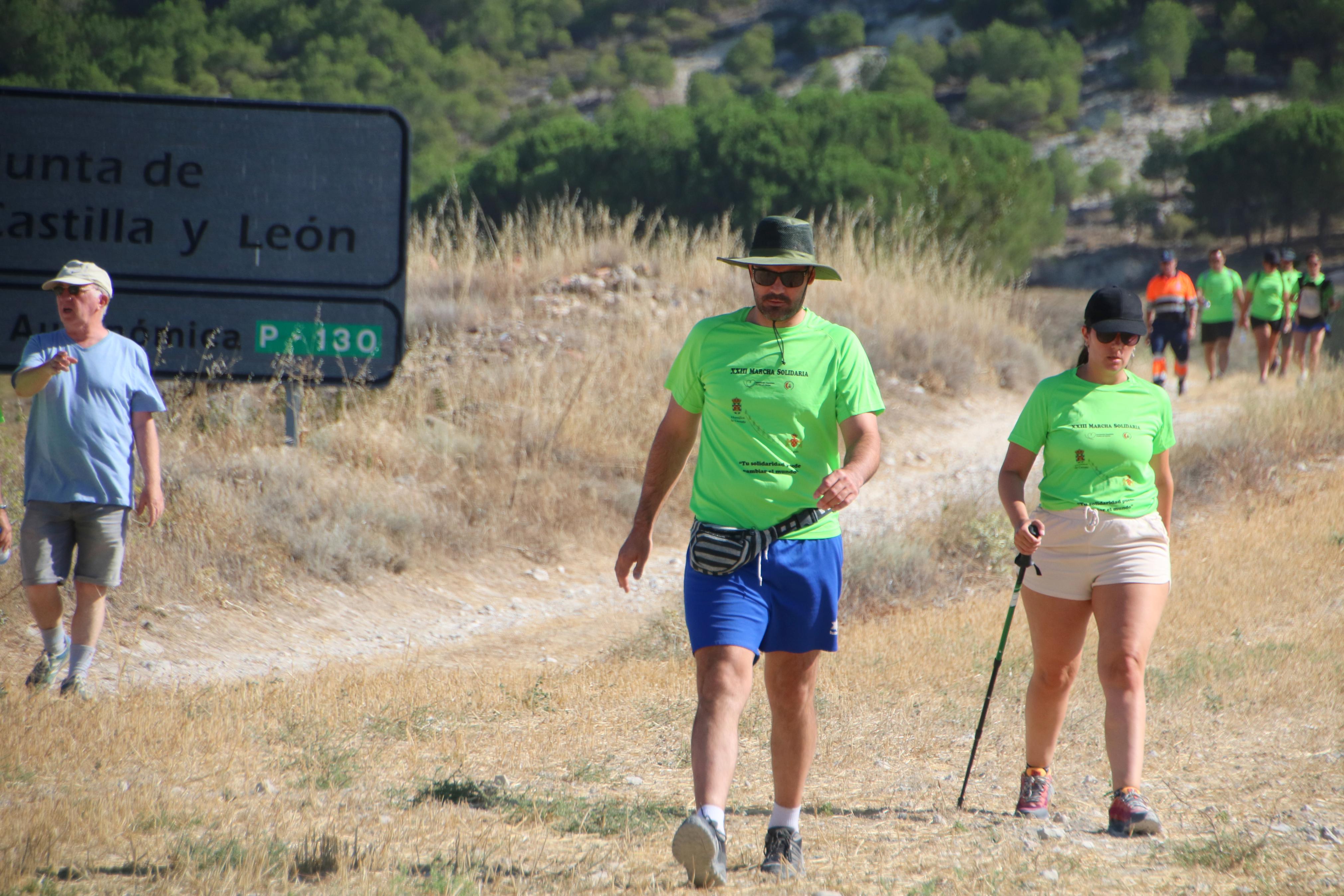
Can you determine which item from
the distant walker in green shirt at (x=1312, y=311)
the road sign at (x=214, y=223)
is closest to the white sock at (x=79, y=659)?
the road sign at (x=214, y=223)

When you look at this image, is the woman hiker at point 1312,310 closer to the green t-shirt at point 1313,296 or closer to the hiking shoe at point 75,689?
→ the green t-shirt at point 1313,296

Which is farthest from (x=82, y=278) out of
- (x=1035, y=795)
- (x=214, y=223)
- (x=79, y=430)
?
(x=1035, y=795)

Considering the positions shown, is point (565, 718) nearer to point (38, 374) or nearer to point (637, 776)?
point (637, 776)

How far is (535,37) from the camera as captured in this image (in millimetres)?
88938

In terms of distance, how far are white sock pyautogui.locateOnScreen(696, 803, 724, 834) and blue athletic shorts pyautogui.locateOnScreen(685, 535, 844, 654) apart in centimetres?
41

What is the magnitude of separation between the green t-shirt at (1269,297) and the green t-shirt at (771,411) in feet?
42.3

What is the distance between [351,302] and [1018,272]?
23.6 metres

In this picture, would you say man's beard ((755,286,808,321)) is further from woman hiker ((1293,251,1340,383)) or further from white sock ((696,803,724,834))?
woman hiker ((1293,251,1340,383))

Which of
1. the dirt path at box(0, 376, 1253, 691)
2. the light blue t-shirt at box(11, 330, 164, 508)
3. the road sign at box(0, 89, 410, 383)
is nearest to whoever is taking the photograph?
the light blue t-shirt at box(11, 330, 164, 508)

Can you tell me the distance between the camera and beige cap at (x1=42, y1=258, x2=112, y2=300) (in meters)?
4.96

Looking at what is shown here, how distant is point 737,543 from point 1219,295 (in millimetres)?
13648

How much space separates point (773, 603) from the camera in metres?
3.36

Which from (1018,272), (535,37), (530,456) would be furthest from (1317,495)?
(535,37)

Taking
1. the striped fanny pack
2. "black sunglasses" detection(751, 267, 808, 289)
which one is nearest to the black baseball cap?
"black sunglasses" detection(751, 267, 808, 289)
